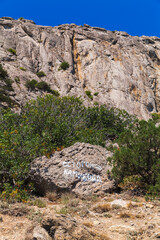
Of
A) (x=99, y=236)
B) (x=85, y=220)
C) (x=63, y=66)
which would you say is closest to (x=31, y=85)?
(x=63, y=66)

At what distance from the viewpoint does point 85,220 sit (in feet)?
20.2

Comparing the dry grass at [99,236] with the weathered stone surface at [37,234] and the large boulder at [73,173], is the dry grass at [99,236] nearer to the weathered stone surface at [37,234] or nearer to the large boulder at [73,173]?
the weathered stone surface at [37,234]

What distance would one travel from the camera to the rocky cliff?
34125 mm

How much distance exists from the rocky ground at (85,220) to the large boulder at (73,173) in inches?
16.6

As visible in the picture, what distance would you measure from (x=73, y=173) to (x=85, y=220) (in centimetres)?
305

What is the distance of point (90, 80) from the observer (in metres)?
37.5

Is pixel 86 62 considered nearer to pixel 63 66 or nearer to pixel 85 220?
pixel 63 66

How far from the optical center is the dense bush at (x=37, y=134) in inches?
348

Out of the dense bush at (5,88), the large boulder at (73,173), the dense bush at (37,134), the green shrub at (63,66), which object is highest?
the green shrub at (63,66)

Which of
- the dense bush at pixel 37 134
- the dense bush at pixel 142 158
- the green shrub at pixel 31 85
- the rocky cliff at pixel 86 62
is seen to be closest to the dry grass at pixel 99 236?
the dense bush at pixel 37 134

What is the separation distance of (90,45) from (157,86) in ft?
48.1

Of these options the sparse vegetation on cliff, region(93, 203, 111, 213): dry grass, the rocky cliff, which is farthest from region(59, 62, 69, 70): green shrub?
region(93, 203, 111, 213): dry grass

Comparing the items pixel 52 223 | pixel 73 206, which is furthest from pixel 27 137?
pixel 52 223

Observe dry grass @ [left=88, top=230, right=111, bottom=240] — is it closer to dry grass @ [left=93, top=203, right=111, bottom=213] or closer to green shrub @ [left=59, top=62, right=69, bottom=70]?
dry grass @ [left=93, top=203, right=111, bottom=213]
